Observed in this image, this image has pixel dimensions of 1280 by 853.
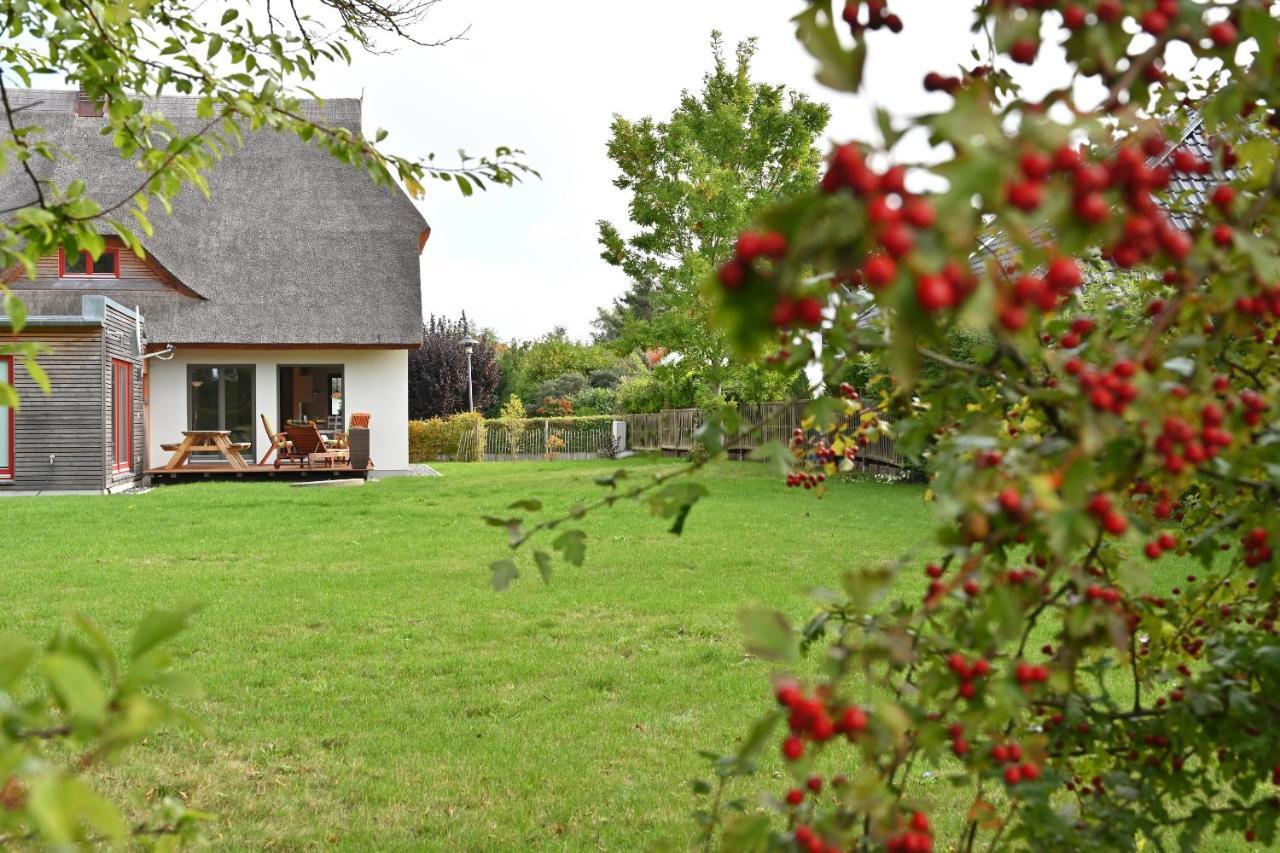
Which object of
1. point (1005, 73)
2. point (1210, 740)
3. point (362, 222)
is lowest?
point (1210, 740)

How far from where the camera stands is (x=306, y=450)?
672 inches

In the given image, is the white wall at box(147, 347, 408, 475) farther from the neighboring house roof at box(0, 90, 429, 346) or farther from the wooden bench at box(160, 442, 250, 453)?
the neighboring house roof at box(0, 90, 429, 346)

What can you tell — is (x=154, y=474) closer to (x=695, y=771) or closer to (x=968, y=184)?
(x=695, y=771)

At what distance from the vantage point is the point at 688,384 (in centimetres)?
2130

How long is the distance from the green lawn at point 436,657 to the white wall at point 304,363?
8043 mm

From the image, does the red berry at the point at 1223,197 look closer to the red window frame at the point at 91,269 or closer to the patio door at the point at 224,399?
the patio door at the point at 224,399

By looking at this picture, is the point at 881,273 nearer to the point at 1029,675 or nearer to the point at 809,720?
the point at 809,720

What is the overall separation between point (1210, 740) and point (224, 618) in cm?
562

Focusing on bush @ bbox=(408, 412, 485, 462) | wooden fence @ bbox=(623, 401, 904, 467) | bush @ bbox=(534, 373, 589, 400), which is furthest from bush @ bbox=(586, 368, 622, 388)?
bush @ bbox=(408, 412, 485, 462)

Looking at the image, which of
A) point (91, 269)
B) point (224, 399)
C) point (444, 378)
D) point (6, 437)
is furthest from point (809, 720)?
point (444, 378)

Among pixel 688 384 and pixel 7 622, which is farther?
pixel 688 384

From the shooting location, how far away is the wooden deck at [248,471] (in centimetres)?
1705

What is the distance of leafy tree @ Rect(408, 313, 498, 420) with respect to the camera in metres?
31.5

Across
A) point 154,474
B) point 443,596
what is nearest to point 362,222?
point 154,474
